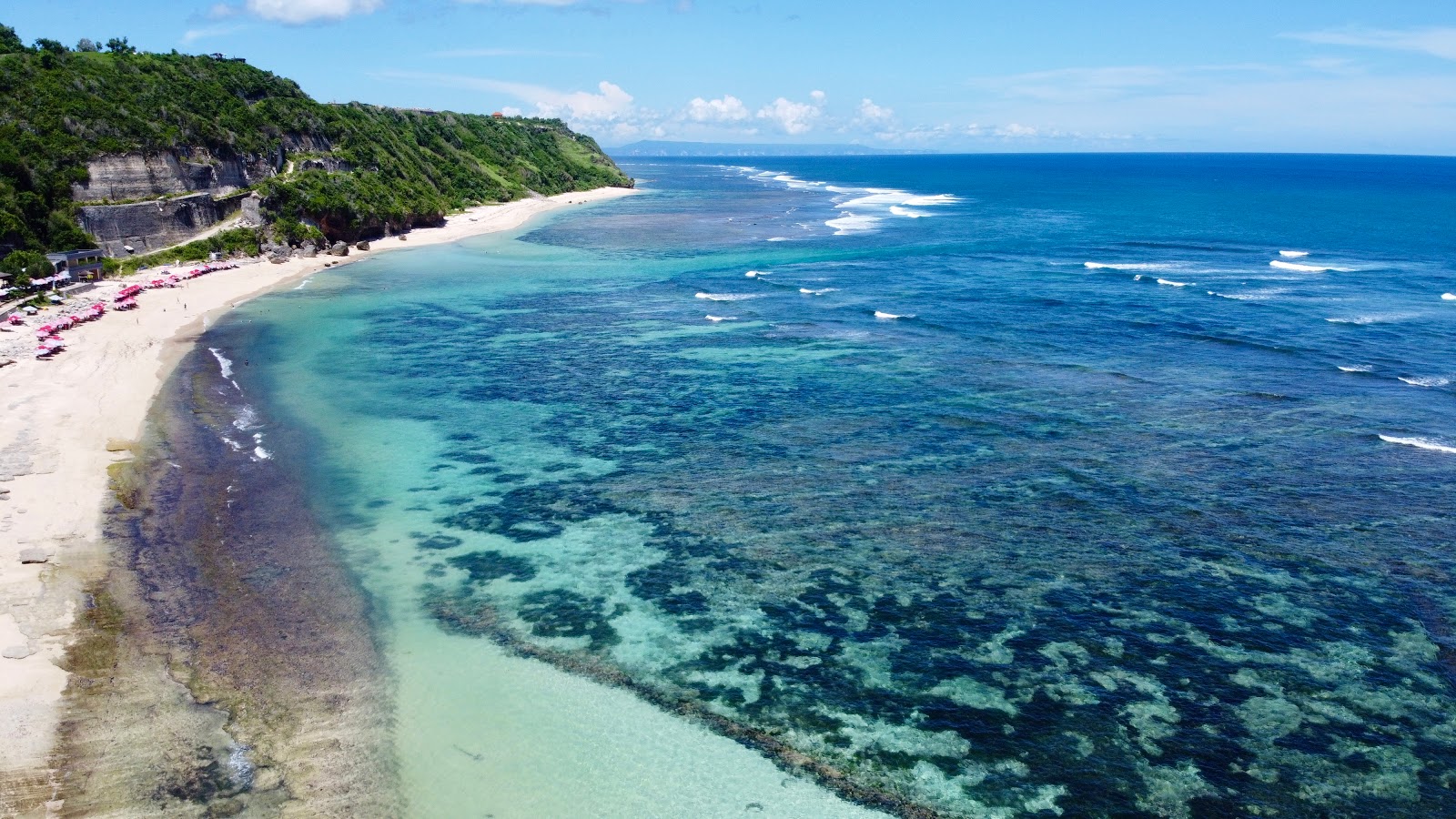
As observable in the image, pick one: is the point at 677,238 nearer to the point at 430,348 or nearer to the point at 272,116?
the point at 272,116

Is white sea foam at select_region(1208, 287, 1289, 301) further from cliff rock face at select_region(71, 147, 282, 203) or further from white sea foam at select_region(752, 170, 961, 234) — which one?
cliff rock face at select_region(71, 147, 282, 203)

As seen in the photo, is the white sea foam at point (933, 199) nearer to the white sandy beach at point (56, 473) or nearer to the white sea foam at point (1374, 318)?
the white sea foam at point (1374, 318)

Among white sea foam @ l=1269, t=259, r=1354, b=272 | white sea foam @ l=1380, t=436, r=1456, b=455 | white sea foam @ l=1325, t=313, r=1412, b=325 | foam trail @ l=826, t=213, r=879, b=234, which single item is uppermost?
foam trail @ l=826, t=213, r=879, b=234

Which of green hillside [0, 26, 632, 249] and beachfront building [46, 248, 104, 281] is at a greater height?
green hillside [0, 26, 632, 249]

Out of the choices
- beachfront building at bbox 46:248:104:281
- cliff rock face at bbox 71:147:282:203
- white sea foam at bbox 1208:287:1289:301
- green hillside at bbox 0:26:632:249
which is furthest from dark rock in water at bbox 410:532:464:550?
cliff rock face at bbox 71:147:282:203

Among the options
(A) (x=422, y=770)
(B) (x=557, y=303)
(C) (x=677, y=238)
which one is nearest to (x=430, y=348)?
(B) (x=557, y=303)

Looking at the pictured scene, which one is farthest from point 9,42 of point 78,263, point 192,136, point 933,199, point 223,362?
point 933,199
